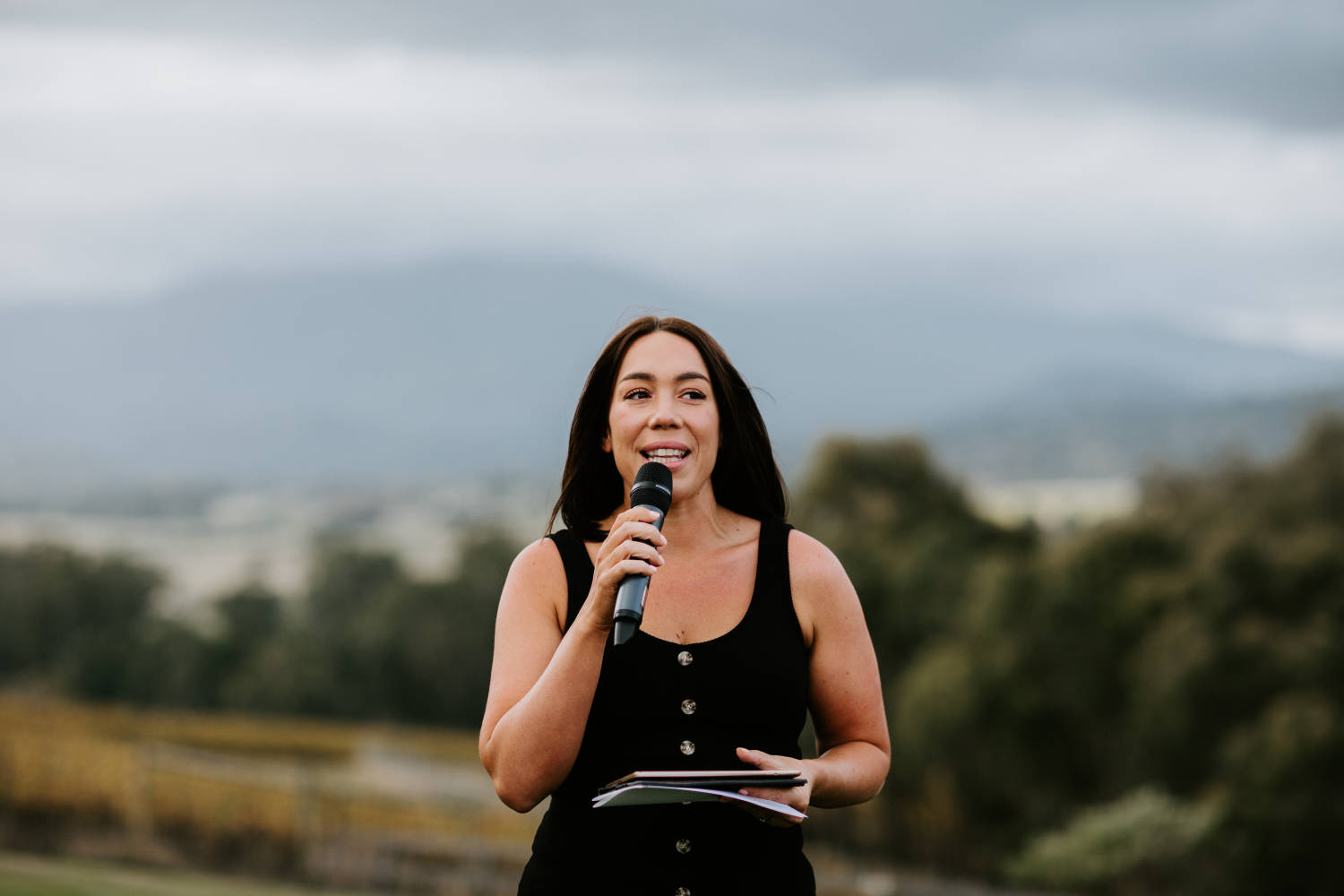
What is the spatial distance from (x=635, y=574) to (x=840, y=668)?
723 millimetres

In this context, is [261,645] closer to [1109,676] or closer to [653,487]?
[1109,676]

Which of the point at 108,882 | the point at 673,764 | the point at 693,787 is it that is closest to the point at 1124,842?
the point at 108,882

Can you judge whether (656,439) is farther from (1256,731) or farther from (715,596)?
(1256,731)

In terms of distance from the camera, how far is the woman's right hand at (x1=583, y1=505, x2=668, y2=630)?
10.2ft

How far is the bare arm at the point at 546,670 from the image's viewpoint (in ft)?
10.3

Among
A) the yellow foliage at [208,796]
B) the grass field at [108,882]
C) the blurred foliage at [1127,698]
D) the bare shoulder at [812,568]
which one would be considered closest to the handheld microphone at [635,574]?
the bare shoulder at [812,568]

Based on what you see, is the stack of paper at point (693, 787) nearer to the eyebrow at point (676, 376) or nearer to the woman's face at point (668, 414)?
the woman's face at point (668, 414)

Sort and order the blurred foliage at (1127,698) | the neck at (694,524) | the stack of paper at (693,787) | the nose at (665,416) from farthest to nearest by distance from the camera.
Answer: the blurred foliage at (1127,698) < the neck at (694,524) < the nose at (665,416) < the stack of paper at (693,787)

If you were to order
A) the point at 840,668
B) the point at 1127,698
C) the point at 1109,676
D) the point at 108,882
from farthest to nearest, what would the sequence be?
the point at 1109,676, the point at 1127,698, the point at 108,882, the point at 840,668

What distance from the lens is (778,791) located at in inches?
125

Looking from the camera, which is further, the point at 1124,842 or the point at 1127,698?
the point at 1127,698

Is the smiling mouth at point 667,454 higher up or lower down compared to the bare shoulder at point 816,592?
higher up

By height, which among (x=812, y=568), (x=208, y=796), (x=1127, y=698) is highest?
(x=1127, y=698)

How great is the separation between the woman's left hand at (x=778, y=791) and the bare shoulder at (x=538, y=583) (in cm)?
59
